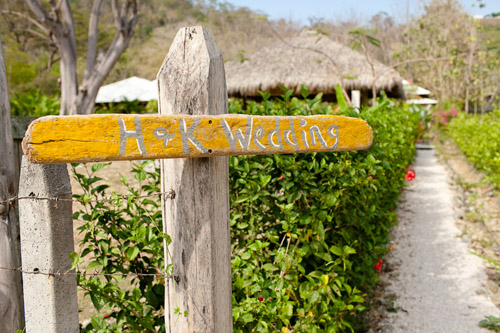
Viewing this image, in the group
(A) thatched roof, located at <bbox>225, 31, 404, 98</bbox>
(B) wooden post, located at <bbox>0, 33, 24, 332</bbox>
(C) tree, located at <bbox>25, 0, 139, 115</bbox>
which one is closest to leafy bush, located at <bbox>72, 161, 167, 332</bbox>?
(B) wooden post, located at <bbox>0, 33, 24, 332</bbox>

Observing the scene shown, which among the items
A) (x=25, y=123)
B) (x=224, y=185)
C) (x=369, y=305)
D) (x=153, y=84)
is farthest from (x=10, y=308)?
(x=153, y=84)

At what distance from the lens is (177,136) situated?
1.24 m

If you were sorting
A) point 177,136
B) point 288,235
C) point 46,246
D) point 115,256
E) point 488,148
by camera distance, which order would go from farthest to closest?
1. point 488,148
2. point 288,235
3. point 115,256
4. point 46,246
5. point 177,136

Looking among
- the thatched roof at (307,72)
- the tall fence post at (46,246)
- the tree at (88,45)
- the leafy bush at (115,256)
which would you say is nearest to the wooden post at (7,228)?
the leafy bush at (115,256)

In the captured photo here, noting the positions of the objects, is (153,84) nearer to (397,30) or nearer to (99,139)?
(99,139)

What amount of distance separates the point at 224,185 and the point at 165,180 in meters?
0.21

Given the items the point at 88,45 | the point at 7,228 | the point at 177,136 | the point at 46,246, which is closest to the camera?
the point at 177,136

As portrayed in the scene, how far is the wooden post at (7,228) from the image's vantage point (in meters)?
1.76

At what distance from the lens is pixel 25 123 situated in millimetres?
2180

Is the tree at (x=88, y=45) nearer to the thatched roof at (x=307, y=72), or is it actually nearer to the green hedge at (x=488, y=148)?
the thatched roof at (x=307, y=72)

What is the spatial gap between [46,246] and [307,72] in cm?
1086

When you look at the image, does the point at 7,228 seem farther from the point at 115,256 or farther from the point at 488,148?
the point at 488,148

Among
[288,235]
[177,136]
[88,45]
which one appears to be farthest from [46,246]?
[88,45]

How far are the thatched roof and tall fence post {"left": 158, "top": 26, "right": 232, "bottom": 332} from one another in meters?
9.95
